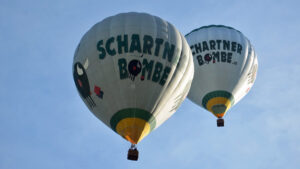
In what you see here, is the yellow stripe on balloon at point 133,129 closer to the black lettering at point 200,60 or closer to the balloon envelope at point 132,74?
the balloon envelope at point 132,74

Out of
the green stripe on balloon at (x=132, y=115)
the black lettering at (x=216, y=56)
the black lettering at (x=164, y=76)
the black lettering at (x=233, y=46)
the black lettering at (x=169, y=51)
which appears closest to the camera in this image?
the green stripe on balloon at (x=132, y=115)

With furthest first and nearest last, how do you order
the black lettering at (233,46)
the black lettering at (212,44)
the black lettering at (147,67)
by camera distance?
the black lettering at (212,44)
the black lettering at (233,46)
the black lettering at (147,67)

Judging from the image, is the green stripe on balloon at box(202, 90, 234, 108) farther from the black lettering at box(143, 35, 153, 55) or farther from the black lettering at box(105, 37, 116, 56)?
the black lettering at box(105, 37, 116, 56)

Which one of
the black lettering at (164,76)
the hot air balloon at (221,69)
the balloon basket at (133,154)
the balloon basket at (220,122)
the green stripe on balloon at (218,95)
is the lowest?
the balloon basket at (133,154)

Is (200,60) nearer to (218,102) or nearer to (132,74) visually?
(218,102)

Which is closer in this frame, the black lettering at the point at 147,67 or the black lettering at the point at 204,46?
the black lettering at the point at 147,67

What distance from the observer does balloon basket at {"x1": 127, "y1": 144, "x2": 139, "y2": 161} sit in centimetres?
1972

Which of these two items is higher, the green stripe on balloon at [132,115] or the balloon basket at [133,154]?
the green stripe on balloon at [132,115]

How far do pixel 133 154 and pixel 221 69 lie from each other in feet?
28.6

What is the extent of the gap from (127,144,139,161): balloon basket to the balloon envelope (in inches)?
11.3

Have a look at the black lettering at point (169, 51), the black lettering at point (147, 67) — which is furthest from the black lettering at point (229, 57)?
the black lettering at point (147, 67)

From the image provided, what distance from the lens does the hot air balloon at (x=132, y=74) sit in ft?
64.2

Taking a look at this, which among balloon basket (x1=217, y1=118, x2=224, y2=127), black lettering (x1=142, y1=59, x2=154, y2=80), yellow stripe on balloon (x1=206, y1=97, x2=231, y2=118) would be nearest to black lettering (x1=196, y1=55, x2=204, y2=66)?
yellow stripe on balloon (x1=206, y1=97, x2=231, y2=118)

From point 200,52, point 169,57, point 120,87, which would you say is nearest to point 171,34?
point 169,57
